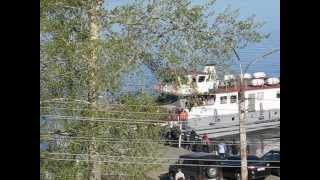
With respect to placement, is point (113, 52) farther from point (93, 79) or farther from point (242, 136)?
point (242, 136)

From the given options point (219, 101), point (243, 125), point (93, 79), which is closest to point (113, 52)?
point (93, 79)

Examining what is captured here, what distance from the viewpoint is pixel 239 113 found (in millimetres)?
1045

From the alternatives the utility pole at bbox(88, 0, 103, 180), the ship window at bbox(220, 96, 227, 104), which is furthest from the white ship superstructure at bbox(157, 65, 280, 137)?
the utility pole at bbox(88, 0, 103, 180)

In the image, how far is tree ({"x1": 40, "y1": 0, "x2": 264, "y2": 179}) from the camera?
113 cm

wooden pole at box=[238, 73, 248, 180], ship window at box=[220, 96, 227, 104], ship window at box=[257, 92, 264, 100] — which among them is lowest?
wooden pole at box=[238, 73, 248, 180]

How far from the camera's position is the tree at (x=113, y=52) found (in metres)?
1.13

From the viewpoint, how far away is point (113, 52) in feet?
4.04

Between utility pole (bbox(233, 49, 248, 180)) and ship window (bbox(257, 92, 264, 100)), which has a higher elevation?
ship window (bbox(257, 92, 264, 100))

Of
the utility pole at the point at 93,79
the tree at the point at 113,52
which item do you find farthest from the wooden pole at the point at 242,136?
the utility pole at the point at 93,79

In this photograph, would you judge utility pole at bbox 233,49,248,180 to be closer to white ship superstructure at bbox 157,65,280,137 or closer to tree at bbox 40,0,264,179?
white ship superstructure at bbox 157,65,280,137
